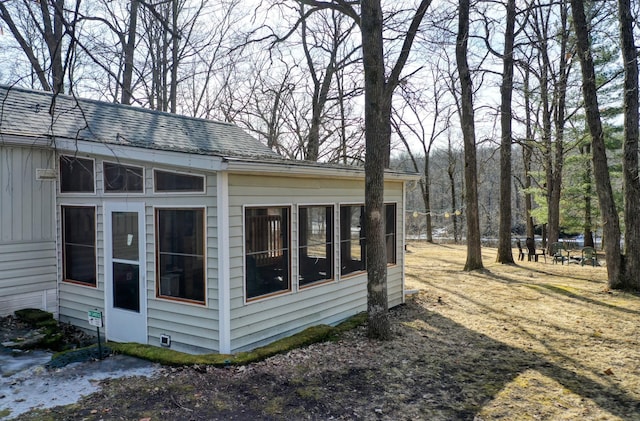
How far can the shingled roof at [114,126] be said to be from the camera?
6.33 m

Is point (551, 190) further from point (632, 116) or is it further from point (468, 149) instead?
point (632, 116)

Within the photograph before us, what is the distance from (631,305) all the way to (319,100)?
13.0m

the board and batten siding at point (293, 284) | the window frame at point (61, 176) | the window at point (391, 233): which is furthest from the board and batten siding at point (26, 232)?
the window at point (391, 233)

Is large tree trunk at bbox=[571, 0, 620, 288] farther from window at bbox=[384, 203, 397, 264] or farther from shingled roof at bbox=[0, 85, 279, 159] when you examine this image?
shingled roof at bbox=[0, 85, 279, 159]

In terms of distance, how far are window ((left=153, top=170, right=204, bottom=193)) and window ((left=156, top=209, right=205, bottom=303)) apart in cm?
25

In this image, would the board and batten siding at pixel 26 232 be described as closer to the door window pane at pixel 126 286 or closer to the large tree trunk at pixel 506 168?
the door window pane at pixel 126 286

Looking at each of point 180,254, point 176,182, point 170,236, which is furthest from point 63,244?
point 176,182

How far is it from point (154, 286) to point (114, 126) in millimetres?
3534

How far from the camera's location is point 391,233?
788 cm

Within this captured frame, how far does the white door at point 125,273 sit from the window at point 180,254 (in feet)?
0.93

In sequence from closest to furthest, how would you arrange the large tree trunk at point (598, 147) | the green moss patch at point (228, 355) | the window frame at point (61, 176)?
the green moss patch at point (228, 355) → the window frame at point (61, 176) → the large tree trunk at point (598, 147)

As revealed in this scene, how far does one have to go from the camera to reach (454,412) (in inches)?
148

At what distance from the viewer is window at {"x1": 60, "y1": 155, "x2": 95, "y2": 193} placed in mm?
6043

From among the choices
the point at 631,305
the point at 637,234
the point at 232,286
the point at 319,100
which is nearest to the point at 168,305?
the point at 232,286
